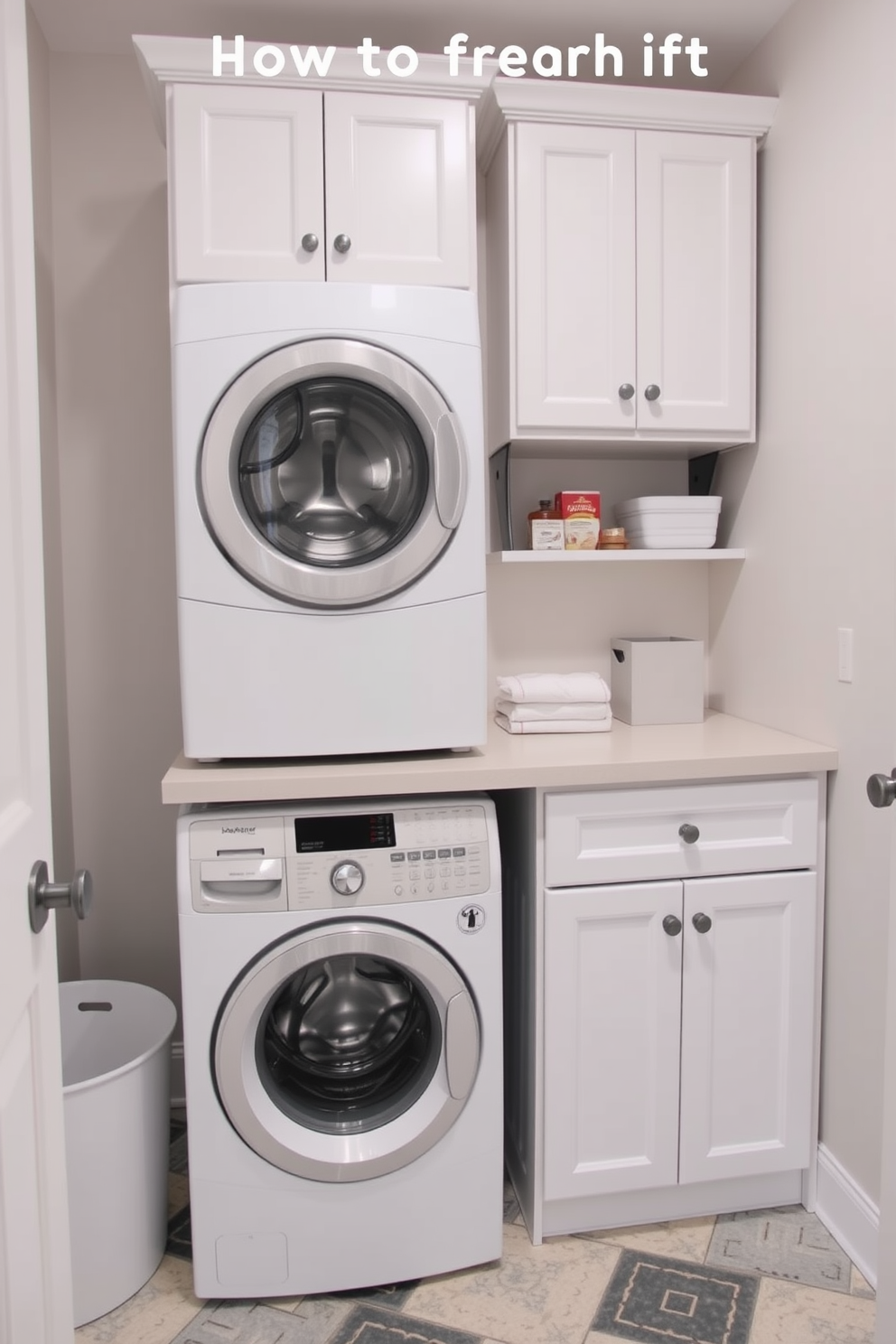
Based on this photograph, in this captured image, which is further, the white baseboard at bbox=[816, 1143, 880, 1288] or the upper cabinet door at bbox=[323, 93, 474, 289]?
the upper cabinet door at bbox=[323, 93, 474, 289]

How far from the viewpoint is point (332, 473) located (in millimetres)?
1808

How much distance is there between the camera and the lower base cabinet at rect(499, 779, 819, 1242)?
1873 mm

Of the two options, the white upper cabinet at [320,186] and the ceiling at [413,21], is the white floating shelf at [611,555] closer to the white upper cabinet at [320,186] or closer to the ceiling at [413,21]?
the white upper cabinet at [320,186]

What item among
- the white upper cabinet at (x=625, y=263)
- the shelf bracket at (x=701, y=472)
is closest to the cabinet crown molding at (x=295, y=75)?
the white upper cabinet at (x=625, y=263)

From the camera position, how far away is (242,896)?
67.1 inches

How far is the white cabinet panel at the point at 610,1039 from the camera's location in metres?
1.87

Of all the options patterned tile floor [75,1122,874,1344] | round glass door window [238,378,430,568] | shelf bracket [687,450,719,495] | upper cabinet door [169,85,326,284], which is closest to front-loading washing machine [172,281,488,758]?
round glass door window [238,378,430,568]

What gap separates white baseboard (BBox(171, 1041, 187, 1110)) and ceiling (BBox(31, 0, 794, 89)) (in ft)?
7.91

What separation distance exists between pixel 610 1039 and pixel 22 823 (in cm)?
129

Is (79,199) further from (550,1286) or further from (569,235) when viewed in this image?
(550,1286)

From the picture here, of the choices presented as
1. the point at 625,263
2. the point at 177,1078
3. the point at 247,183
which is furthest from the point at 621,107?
the point at 177,1078

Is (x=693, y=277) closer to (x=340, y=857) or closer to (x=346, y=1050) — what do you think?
(x=340, y=857)

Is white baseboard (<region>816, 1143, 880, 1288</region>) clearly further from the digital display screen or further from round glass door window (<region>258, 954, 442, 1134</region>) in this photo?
the digital display screen

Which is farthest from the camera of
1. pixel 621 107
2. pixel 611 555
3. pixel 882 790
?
pixel 611 555
